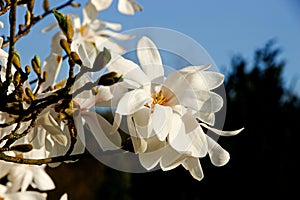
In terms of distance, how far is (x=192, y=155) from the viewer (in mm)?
725

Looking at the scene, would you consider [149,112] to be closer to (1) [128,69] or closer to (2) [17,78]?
(1) [128,69]

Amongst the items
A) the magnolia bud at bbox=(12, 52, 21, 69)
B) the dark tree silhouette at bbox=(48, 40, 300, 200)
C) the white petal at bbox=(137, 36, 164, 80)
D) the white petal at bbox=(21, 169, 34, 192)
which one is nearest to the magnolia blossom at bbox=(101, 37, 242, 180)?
the white petal at bbox=(137, 36, 164, 80)

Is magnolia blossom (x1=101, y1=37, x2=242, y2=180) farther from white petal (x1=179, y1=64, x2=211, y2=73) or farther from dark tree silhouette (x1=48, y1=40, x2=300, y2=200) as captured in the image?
dark tree silhouette (x1=48, y1=40, x2=300, y2=200)

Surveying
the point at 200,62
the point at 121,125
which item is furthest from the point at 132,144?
the point at 200,62

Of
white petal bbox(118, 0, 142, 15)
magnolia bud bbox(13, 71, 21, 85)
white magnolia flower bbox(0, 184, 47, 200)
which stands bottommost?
white magnolia flower bbox(0, 184, 47, 200)

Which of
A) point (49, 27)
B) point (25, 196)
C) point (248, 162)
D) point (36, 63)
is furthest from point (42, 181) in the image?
point (248, 162)

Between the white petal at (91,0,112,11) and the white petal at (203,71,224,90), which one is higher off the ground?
the white petal at (91,0,112,11)

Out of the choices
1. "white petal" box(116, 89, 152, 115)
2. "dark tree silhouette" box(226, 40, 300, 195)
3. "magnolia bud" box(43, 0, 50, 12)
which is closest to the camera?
"white petal" box(116, 89, 152, 115)

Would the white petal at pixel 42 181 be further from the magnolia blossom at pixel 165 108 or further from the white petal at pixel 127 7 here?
the magnolia blossom at pixel 165 108

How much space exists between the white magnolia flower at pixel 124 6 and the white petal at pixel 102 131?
0.53 metres

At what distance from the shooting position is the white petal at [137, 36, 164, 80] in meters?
0.77

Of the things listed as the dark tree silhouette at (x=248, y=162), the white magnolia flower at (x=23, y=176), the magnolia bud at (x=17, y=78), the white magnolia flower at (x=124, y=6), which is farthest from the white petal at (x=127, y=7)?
the dark tree silhouette at (x=248, y=162)

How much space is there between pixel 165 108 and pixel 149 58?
0.09m

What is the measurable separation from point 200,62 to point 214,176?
248 inches
